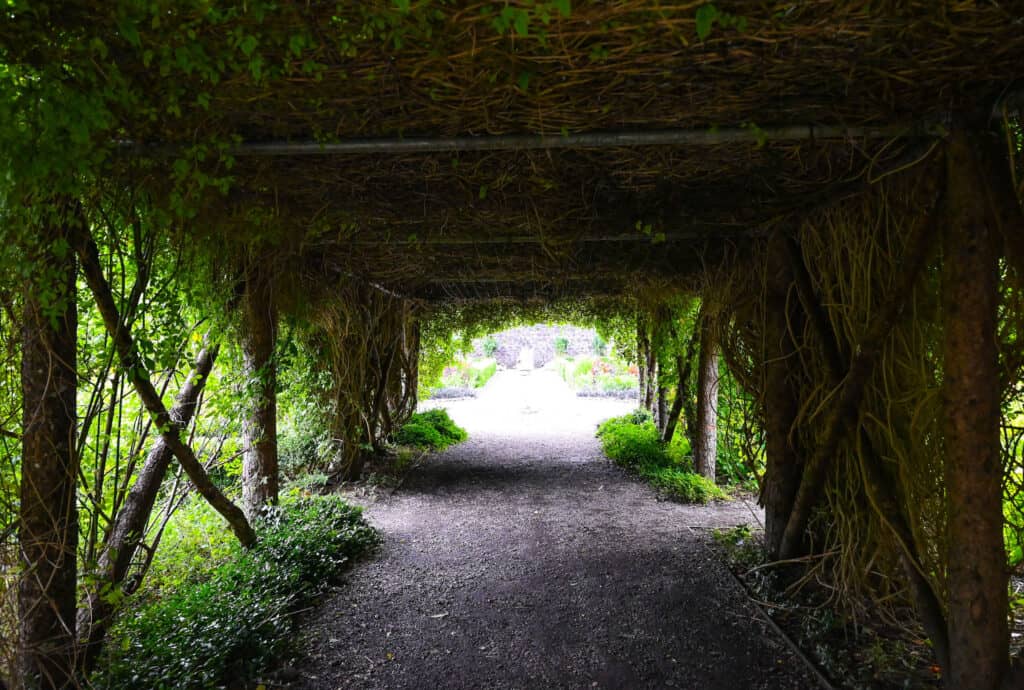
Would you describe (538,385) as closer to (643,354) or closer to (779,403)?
(643,354)

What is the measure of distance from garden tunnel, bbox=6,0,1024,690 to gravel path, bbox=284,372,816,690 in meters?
0.80

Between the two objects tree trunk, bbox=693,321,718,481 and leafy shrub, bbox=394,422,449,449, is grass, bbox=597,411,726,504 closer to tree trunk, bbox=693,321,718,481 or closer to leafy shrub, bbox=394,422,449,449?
tree trunk, bbox=693,321,718,481

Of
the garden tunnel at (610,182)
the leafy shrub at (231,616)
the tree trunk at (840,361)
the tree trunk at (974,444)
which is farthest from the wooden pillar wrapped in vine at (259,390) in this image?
the tree trunk at (974,444)

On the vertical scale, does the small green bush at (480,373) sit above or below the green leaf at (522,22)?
below

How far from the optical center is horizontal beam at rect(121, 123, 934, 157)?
2.19 m

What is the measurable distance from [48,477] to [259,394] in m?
2.21

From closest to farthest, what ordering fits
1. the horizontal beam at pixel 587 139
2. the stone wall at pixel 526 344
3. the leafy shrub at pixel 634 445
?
the horizontal beam at pixel 587 139 < the leafy shrub at pixel 634 445 < the stone wall at pixel 526 344

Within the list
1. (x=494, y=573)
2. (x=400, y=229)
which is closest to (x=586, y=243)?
(x=400, y=229)

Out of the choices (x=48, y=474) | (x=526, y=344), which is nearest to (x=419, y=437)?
(x=48, y=474)

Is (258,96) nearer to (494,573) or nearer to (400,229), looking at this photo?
(400,229)

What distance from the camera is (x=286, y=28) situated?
162cm

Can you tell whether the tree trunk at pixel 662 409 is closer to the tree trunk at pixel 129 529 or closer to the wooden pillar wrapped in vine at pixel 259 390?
the wooden pillar wrapped in vine at pixel 259 390

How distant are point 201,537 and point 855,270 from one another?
4662 millimetres

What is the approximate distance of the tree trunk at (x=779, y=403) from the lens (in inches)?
147
